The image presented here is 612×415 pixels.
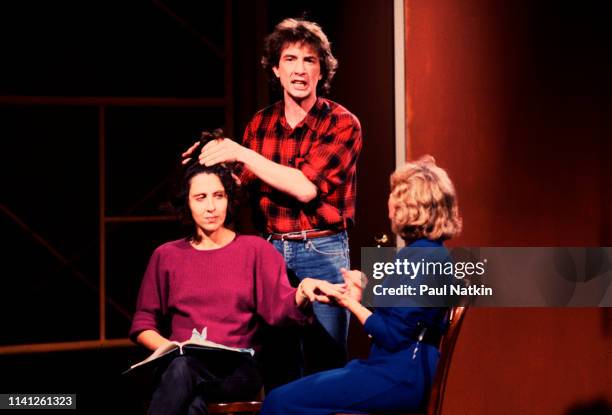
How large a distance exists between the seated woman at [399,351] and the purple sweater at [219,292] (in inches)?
11.4

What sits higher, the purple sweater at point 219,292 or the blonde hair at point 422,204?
the blonde hair at point 422,204

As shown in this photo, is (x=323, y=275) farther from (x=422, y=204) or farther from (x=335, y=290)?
(x=422, y=204)

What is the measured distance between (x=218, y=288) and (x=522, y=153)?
4.54ft

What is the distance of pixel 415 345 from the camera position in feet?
7.34

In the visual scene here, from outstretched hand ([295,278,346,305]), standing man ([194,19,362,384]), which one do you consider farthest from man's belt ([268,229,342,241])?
outstretched hand ([295,278,346,305])

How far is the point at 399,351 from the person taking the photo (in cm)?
224

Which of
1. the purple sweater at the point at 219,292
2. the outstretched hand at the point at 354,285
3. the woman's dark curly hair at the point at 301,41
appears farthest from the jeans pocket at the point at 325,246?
the woman's dark curly hair at the point at 301,41

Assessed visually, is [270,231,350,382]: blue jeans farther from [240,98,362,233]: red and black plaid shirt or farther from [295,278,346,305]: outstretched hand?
[295,278,346,305]: outstretched hand

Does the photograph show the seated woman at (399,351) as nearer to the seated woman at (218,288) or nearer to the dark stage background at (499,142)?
the seated woman at (218,288)

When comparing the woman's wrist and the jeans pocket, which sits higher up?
the jeans pocket

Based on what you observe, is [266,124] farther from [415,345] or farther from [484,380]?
[484,380]

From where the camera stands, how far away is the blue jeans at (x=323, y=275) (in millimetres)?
2688

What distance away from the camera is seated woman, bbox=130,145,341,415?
248 centimetres

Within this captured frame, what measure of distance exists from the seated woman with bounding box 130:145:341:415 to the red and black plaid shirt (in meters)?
0.18
